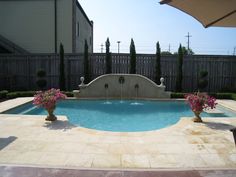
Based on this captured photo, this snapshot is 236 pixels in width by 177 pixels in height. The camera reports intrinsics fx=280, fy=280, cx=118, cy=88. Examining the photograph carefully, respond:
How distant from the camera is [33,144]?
621 centimetres

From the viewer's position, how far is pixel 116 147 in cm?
608

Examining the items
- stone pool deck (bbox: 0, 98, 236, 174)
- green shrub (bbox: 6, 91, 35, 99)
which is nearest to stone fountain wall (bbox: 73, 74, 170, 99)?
green shrub (bbox: 6, 91, 35, 99)

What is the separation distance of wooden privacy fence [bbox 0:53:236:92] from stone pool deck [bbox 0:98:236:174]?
9.73 meters

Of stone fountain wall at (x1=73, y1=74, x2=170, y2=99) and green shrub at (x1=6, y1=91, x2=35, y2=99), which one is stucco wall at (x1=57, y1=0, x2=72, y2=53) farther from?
stone fountain wall at (x1=73, y1=74, x2=170, y2=99)

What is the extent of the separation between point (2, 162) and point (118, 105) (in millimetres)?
8983

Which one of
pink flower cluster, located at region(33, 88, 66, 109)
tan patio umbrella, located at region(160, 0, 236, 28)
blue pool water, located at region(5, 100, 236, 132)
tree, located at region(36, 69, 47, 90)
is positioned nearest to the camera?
tan patio umbrella, located at region(160, 0, 236, 28)

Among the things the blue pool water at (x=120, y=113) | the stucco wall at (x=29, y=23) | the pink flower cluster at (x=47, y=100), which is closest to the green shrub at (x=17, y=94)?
the blue pool water at (x=120, y=113)

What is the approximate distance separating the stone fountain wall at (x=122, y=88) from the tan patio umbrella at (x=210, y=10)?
10062mm

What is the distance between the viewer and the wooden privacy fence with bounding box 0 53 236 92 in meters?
17.6

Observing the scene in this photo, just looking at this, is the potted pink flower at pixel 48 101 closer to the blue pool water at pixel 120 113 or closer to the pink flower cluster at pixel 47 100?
the pink flower cluster at pixel 47 100

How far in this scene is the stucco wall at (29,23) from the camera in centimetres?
2142

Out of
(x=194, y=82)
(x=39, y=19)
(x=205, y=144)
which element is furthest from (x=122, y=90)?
(x=39, y=19)

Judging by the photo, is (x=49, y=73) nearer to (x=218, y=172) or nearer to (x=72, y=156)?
(x=72, y=156)

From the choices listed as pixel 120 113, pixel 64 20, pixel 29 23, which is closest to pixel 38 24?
pixel 29 23
